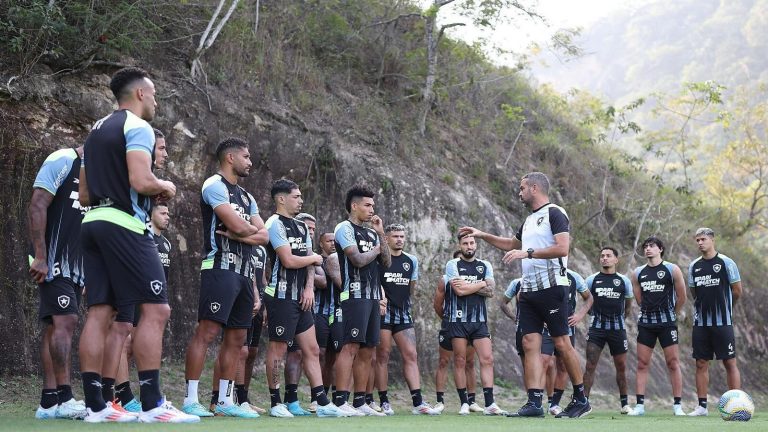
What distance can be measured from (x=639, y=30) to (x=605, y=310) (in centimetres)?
14970

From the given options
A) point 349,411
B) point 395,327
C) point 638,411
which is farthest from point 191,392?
point 638,411

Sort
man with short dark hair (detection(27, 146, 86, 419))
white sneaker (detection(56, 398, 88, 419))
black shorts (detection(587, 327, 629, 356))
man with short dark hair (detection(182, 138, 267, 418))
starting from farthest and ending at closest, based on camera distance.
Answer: black shorts (detection(587, 327, 629, 356)) < man with short dark hair (detection(182, 138, 267, 418)) < man with short dark hair (detection(27, 146, 86, 419)) < white sneaker (detection(56, 398, 88, 419))

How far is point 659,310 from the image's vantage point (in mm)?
13922

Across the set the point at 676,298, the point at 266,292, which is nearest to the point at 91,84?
the point at 266,292

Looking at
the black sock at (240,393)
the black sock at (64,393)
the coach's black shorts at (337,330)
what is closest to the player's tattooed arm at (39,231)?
the black sock at (64,393)

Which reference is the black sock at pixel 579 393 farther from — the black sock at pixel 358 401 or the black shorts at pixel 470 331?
the black shorts at pixel 470 331

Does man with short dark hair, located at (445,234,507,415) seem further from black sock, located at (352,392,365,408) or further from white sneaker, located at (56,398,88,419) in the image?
white sneaker, located at (56,398,88,419)

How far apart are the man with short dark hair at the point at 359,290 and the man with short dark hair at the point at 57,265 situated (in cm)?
316

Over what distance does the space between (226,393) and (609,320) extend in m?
7.55

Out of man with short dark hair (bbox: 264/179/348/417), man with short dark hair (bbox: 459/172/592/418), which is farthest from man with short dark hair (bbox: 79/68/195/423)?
man with short dark hair (bbox: 459/172/592/418)

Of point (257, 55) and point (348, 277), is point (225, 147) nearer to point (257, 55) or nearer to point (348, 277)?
point (348, 277)

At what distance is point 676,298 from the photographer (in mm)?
13922

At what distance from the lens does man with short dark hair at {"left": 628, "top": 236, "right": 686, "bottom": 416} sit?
13773mm

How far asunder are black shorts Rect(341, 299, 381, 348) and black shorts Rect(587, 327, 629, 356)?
17.4 ft
